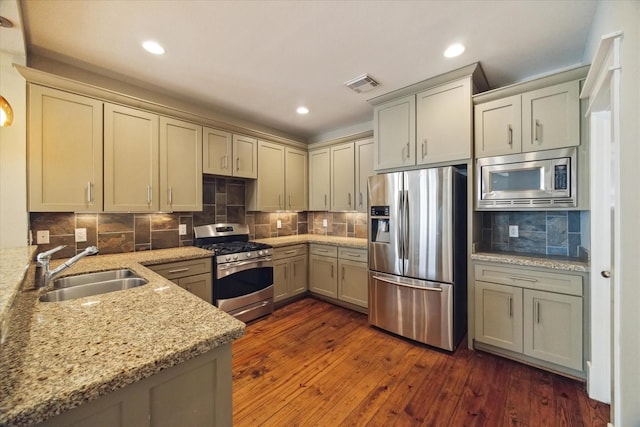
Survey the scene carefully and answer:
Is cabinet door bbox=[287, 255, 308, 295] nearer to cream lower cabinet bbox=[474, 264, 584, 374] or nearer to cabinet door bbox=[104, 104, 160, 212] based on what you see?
cabinet door bbox=[104, 104, 160, 212]

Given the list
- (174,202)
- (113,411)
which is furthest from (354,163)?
(113,411)

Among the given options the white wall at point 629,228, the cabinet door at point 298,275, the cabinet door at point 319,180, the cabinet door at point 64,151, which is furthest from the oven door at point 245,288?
the white wall at point 629,228

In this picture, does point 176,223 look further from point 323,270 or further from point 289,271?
point 323,270

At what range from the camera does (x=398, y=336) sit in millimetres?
2766

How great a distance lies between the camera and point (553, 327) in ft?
6.78

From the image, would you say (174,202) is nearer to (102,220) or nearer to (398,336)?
Answer: (102,220)

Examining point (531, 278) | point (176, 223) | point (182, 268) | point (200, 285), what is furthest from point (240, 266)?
point (531, 278)

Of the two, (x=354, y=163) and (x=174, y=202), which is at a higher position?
(x=354, y=163)

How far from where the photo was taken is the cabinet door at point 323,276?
3.60 metres

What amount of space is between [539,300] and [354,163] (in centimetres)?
248

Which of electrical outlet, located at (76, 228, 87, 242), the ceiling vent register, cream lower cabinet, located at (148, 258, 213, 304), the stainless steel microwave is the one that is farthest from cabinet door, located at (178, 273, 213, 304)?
the stainless steel microwave

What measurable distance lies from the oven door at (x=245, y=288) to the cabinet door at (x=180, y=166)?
0.84 m

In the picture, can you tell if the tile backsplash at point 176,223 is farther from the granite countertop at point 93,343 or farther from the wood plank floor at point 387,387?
the wood plank floor at point 387,387

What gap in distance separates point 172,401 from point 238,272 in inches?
87.2
